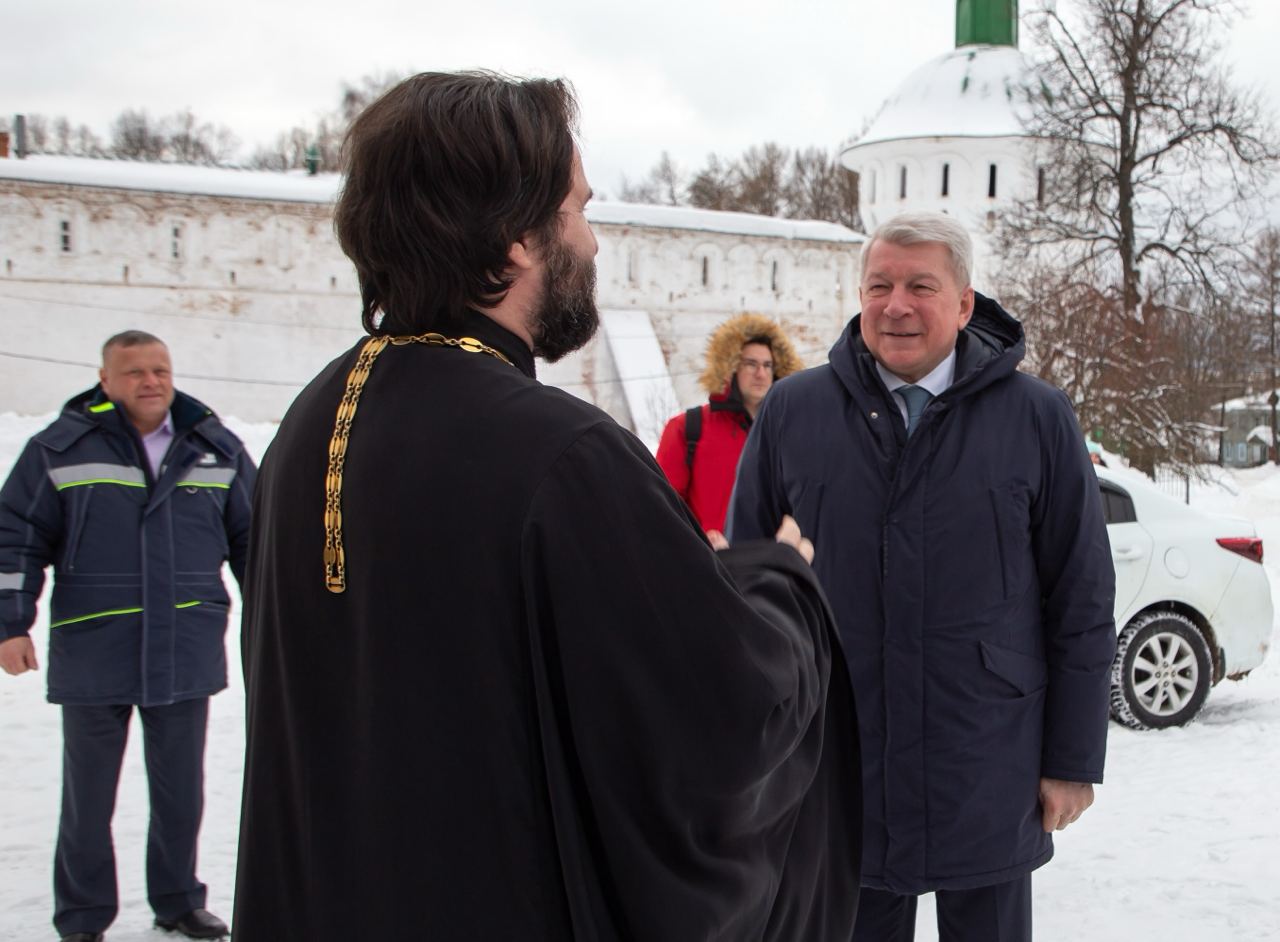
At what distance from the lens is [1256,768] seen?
6.03 m

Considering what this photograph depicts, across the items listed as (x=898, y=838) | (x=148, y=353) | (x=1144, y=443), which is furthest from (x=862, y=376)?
(x=1144, y=443)

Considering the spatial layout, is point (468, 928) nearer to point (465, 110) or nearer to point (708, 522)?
point (465, 110)

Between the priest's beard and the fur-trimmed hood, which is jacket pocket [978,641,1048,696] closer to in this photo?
the priest's beard

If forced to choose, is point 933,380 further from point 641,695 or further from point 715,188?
point 715,188

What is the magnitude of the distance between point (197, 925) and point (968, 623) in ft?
9.04

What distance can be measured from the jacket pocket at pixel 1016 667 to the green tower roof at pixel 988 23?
172 ft

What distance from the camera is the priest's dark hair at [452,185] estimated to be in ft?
5.43

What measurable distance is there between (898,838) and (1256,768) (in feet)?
13.0

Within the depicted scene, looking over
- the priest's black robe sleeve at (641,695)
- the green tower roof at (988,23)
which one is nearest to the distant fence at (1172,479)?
the priest's black robe sleeve at (641,695)

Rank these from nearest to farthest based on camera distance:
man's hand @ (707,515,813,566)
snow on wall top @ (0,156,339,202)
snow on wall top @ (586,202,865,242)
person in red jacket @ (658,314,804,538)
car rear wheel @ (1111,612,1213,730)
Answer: man's hand @ (707,515,813,566) → person in red jacket @ (658,314,804,538) → car rear wheel @ (1111,612,1213,730) → snow on wall top @ (0,156,339,202) → snow on wall top @ (586,202,865,242)

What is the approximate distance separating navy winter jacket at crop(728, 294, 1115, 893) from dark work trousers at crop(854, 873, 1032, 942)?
0.07 meters

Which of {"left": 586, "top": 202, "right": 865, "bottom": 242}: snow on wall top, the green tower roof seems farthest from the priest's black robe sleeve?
the green tower roof

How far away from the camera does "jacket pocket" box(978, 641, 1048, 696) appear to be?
9.21ft

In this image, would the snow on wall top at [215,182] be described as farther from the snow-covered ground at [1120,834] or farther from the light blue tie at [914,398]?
the light blue tie at [914,398]
